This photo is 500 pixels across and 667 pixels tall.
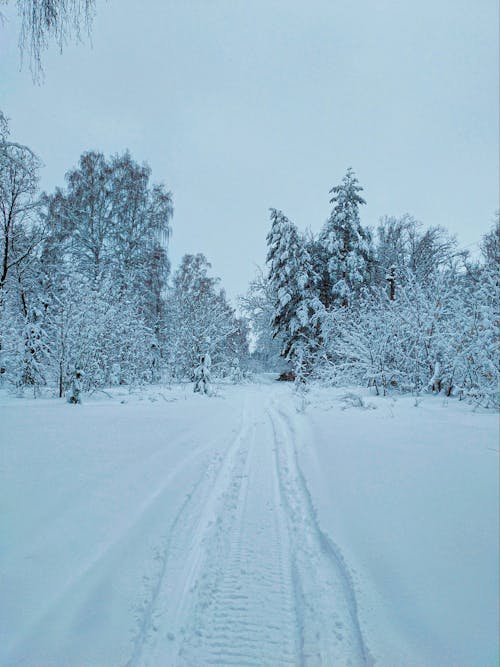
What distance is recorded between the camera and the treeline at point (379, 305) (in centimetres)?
436

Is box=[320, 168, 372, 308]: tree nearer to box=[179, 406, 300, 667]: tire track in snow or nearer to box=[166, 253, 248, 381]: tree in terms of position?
box=[166, 253, 248, 381]: tree

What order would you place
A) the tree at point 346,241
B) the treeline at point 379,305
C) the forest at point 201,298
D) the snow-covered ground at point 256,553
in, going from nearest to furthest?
1. the snow-covered ground at point 256,553
2. the treeline at point 379,305
3. the forest at point 201,298
4. the tree at point 346,241

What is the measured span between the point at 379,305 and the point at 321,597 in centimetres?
693

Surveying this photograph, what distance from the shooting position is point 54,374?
724 cm

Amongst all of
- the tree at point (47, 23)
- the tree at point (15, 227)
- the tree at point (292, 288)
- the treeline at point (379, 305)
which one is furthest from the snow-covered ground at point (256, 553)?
the tree at point (292, 288)

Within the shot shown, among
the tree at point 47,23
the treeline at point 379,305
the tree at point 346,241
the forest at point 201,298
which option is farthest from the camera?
the tree at point 346,241

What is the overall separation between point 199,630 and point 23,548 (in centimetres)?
112

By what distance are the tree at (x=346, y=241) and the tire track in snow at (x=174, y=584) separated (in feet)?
43.4

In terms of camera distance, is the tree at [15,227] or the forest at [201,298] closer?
the forest at [201,298]

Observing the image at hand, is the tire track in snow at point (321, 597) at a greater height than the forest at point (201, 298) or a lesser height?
lesser

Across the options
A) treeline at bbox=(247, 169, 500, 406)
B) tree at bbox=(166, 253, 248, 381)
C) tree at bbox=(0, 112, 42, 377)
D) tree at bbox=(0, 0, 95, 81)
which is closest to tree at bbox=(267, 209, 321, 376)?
treeline at bbox=(247, 169, 500, 406)

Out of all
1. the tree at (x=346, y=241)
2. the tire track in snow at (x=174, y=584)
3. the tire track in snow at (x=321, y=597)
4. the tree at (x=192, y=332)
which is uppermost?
the tree at (x=346, y=241)

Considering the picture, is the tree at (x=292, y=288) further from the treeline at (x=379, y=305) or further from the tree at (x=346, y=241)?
the tree at (x=346, y=241)

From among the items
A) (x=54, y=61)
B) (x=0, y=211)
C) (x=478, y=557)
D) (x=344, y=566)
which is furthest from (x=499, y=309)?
(x=0, y=211)
